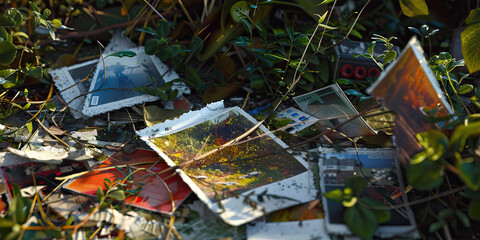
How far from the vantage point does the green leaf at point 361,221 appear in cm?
82

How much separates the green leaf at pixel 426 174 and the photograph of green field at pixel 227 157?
0.33m

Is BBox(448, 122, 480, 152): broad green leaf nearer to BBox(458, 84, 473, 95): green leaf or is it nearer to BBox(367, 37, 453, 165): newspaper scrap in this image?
BBox(367, 37, 453, 165): newspaper scrap

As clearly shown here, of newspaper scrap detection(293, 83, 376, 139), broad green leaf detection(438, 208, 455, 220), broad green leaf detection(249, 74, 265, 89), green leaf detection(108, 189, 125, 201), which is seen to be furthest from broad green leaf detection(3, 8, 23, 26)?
broad green leaf detection(438, 208, 455, 220)

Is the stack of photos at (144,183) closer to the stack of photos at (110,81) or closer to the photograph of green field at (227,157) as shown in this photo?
the photograph of green field at (227,157)

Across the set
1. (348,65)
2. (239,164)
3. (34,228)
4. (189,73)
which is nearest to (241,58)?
(189,73)

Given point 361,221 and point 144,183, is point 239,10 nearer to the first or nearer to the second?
point 144,183

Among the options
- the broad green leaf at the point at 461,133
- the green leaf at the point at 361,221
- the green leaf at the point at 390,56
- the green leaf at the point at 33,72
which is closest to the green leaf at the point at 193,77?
the green leaf at the point at 33,72

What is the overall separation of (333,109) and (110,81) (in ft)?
2.75

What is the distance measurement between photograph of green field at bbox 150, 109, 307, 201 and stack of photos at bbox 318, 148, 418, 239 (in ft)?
0.30

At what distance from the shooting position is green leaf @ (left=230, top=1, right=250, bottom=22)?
51.9 inches

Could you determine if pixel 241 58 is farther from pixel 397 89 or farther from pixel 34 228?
pixel 34 228

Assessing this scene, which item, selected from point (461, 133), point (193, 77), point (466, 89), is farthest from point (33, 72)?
point (466, 89)

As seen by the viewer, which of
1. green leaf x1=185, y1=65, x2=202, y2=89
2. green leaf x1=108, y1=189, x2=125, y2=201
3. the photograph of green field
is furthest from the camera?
green leaf x1=185, y1=65, x2=202, y2=89

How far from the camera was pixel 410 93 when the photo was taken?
3.05ft
